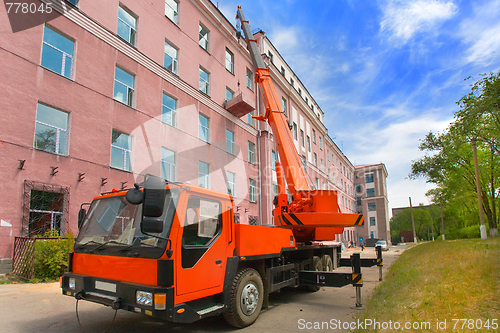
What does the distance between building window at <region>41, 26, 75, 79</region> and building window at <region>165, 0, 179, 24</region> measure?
6.98 meters

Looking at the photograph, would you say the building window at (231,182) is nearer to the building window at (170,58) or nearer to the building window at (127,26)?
the building window at (170,58)

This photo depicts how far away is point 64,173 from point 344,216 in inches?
407

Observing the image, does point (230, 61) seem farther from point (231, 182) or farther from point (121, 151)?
point (121, 151)

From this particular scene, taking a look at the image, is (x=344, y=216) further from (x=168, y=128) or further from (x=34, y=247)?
(x=168, y=128)

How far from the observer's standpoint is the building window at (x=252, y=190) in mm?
24253

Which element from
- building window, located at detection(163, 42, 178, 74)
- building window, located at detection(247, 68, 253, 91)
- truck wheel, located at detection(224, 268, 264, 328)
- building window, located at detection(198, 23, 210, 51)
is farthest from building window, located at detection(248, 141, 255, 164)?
truck wheel, located at detection(224, 268, 264, 328)

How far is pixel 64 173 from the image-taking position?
470 inches

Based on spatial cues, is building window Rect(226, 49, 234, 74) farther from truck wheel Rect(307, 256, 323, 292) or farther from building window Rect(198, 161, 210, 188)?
truck wheel Rect(307, 256, 323, 292)

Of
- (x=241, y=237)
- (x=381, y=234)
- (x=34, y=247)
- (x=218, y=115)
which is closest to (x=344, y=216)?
(x=241, y=237)

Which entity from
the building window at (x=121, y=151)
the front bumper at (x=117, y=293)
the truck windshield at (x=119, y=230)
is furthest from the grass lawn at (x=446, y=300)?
the building window at (x=121, y=151)

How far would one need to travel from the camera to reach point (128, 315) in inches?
235

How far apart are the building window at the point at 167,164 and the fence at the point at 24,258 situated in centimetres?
676

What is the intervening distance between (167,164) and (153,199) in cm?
1303

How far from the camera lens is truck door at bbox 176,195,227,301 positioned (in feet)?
14.3
